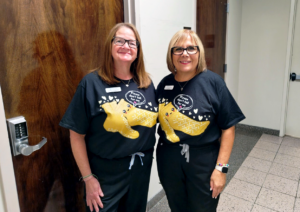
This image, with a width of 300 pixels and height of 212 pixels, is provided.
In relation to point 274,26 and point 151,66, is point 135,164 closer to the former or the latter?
point 151,66

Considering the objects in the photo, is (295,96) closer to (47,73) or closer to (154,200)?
(154,200)

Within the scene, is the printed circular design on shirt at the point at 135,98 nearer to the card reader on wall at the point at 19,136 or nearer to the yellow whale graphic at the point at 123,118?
the yellow whale graphic at the point at 123,118

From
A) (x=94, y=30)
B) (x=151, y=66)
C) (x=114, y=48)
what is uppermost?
(x=94, y=30)

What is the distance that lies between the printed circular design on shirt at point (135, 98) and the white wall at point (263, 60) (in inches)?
118

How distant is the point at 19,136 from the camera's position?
3.50ft

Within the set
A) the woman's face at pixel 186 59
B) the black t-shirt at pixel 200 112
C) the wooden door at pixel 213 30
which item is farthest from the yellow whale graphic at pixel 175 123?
the wooden door at pixel 213 30

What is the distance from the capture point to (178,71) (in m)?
1.31

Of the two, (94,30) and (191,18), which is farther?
(191,18)

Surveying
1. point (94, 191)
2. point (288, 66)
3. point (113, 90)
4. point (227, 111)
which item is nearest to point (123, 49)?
point (113, 90)

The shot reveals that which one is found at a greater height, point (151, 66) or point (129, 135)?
point (151, 66)

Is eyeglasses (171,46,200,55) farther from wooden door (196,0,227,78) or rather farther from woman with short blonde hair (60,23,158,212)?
wooden door (196,0,227,78)

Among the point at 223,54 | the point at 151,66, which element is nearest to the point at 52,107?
the point at 151,66

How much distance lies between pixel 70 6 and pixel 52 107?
1.85 feet

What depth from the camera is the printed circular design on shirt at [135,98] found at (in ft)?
3.81
